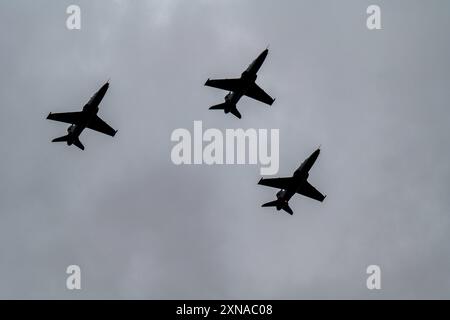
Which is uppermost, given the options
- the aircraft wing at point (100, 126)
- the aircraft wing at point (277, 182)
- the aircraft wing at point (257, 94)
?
the aircraft wing at point (257, 94)

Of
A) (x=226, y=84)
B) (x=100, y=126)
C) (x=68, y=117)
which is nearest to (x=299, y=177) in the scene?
(x=226, y=84)

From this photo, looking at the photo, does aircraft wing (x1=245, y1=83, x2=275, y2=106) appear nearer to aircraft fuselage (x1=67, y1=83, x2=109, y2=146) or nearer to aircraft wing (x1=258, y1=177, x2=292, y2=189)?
aircraft wing (x1=258, y1=177, x2=292, y2=189)

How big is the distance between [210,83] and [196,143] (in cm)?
980

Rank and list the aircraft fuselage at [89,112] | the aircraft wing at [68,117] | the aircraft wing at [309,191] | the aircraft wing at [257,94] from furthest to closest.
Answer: the aircraft wing at [309,191] → the aircraft wing at [257,94] → the aircraft wing at [68,117] → the aircraft fuselage at [89,112]

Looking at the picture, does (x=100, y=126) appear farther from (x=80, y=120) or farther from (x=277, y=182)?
(x=277, y=182)

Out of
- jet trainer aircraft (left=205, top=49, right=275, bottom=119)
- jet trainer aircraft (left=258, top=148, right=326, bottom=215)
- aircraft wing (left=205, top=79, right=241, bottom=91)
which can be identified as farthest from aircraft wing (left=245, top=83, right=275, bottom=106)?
jet trainer aircraft (left=258, top=148, right=326, bottom=215)

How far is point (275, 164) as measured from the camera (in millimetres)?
91938

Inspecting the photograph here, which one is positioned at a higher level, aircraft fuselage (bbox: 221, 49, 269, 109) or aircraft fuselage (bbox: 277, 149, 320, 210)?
aircraft fuselage (bbox: 221, 49, 269, 109)

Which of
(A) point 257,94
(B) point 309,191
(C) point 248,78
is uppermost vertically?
(C) point 248,78

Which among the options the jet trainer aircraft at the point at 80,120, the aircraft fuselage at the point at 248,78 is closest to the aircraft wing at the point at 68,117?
the jet trainer aircraft at the point at 80,120

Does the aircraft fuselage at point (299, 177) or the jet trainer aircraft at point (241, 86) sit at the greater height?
the jet trainer aircraft at point (241, 86)

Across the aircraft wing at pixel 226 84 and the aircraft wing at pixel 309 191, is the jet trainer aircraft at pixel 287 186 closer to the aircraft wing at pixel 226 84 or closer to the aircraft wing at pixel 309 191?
the aircraft wing at pixel 309 191
